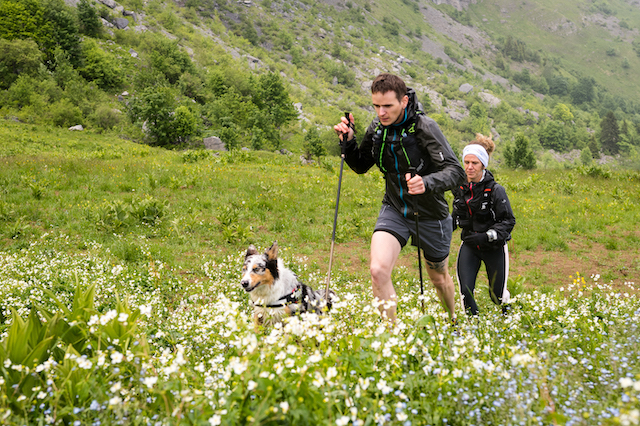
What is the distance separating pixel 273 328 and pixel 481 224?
13.5 feet

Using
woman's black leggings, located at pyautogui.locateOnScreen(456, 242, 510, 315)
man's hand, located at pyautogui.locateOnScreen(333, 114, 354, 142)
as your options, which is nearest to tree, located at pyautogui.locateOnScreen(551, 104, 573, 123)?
woman's black leggings, located at pyautogui.locateOnScreen(456, 242, 510, 315)

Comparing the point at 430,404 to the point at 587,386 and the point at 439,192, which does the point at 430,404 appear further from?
the point at 439,192

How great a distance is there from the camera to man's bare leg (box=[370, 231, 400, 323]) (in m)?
4.53

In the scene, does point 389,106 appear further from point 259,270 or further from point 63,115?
point 63,115

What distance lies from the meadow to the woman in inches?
21.3

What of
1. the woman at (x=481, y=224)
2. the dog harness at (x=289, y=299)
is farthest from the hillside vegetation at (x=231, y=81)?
the dog harness at (x=289, y=299)

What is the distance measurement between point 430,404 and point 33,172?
17.2m

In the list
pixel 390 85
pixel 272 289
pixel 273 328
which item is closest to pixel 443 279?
pixel 272 289

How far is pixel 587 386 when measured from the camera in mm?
2697

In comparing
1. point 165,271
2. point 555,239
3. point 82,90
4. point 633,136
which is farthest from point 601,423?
point 633,136

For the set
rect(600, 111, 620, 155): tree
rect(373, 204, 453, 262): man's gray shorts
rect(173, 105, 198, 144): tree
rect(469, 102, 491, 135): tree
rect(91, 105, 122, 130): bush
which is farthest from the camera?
rect(600, 111, 620, 155): tree

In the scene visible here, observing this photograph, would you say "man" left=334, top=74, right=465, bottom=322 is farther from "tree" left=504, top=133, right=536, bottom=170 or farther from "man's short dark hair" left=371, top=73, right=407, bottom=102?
"tree" left=504, top=133, right=536, bottom=170

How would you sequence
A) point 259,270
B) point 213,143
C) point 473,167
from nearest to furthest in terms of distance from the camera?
point 259,270 < point 473,167 < point 213,143

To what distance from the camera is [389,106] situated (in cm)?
454
